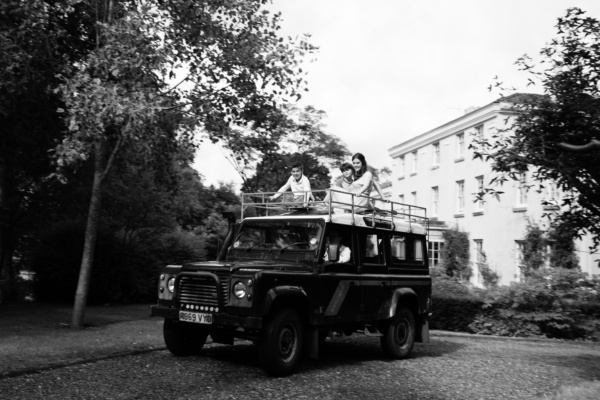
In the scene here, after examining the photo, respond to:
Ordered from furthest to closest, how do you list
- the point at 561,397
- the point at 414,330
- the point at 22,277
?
the point at 22,277 → the point at 414,330 → the point at 561,397

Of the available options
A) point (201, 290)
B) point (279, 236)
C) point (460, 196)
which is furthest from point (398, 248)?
point (460, 196)

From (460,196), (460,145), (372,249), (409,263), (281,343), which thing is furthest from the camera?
(460,145)

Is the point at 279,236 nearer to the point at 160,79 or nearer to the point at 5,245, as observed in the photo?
the point at 160,79

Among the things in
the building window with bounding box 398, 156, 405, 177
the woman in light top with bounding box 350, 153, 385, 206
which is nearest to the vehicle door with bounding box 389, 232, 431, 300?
the woman in light top with bounding box 350, 153, 385, 206

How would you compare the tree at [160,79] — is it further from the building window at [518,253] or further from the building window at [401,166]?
the building window at [401,166]

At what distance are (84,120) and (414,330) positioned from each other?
732 cm

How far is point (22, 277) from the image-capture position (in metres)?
20.5

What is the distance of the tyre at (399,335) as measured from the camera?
10.5 m

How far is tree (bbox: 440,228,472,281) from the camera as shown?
3403 centimetres

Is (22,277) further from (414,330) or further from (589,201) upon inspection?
(589,201)

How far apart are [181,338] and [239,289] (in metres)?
1.93

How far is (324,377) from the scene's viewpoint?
8586 millimetres

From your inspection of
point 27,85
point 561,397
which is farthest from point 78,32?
point 561,397

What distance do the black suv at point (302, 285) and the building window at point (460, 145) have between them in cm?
2651
